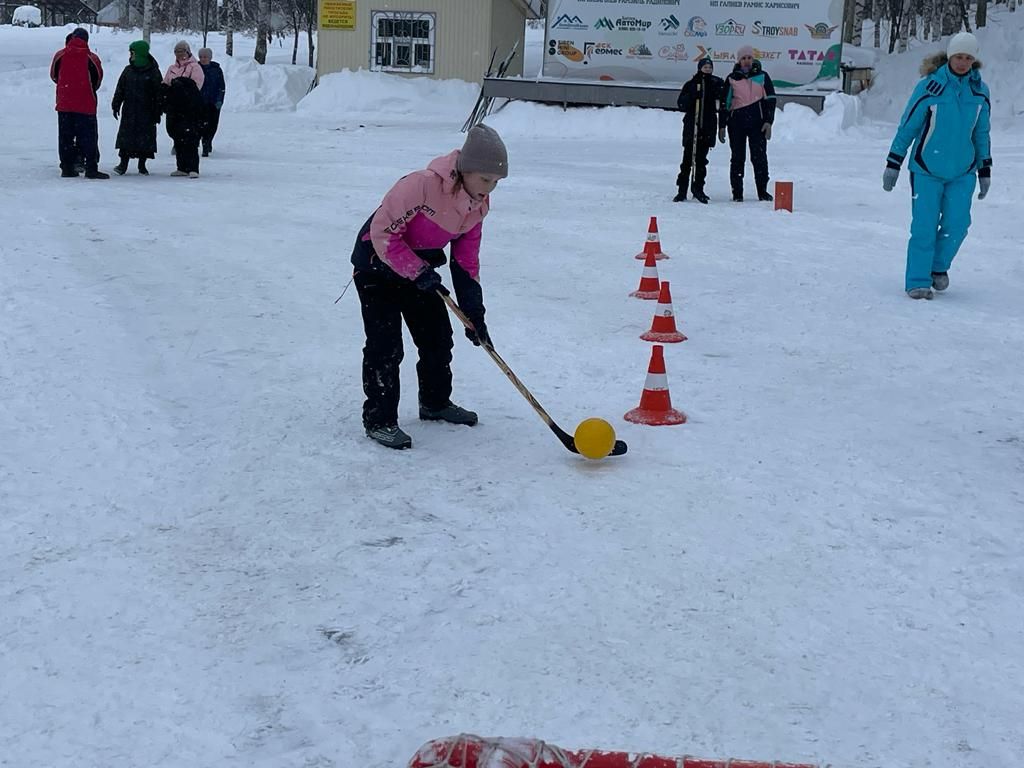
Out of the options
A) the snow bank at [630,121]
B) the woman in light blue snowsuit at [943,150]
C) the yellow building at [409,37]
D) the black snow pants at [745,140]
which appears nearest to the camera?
the woman in light blue snowsuit at [943,150]

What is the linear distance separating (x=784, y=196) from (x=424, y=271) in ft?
27.9

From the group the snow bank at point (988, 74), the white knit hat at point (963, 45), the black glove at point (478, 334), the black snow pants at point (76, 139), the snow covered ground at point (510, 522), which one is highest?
the snow bank at point (988, 74)

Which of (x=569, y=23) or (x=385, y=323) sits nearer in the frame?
(x=385, y=323)

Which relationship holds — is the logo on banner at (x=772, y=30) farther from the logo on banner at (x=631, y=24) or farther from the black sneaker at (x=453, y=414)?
the black sneaker at (x=453, y=414)

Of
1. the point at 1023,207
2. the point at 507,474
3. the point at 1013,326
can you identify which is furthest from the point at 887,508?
the point at 1023,207

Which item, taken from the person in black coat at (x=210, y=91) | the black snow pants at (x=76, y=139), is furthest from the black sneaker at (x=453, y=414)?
the person in black coat at (x=210, y=91)

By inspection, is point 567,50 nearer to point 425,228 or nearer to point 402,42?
point 402,42

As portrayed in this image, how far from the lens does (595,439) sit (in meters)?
5.14

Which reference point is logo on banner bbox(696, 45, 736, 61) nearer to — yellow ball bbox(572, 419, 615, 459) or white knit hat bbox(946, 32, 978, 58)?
→ white knit hat bbox(946, 32, 978, 58)

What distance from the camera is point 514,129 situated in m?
25.2

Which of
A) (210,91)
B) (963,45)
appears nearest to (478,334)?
(963,45)

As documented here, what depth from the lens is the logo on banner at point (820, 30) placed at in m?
27.0

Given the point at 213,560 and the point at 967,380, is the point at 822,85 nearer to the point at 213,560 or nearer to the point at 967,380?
the point at 967,380

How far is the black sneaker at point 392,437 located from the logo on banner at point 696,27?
79.2 feet
